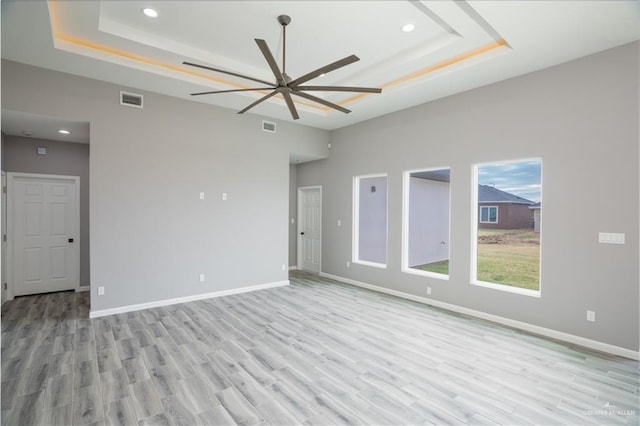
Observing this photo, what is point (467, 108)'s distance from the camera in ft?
15.8

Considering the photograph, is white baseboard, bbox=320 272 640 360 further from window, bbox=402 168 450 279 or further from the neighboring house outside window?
window, bbox=402 168 450 279

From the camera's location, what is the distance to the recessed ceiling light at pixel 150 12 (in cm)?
326

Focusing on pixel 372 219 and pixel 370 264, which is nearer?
pixel 370 264

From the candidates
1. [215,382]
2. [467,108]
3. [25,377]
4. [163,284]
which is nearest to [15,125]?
[163,284]

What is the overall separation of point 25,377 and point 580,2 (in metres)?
6.07

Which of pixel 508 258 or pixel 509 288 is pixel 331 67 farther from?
pixel 508 258

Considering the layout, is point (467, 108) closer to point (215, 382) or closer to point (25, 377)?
point (215, 382)

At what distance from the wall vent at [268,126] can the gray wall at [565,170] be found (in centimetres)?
276

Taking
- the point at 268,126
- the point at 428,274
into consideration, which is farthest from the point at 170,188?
the point at 428,274

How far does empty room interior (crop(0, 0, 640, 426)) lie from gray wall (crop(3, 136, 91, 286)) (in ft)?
0.11

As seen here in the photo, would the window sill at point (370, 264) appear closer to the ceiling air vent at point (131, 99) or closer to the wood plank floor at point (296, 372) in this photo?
the wood plank floor at point (296, 372)

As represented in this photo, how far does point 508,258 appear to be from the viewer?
230 inches

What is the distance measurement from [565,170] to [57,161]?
7.94m

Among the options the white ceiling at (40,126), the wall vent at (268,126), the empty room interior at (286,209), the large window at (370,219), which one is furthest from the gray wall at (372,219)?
the white ceiling at (40,126)
